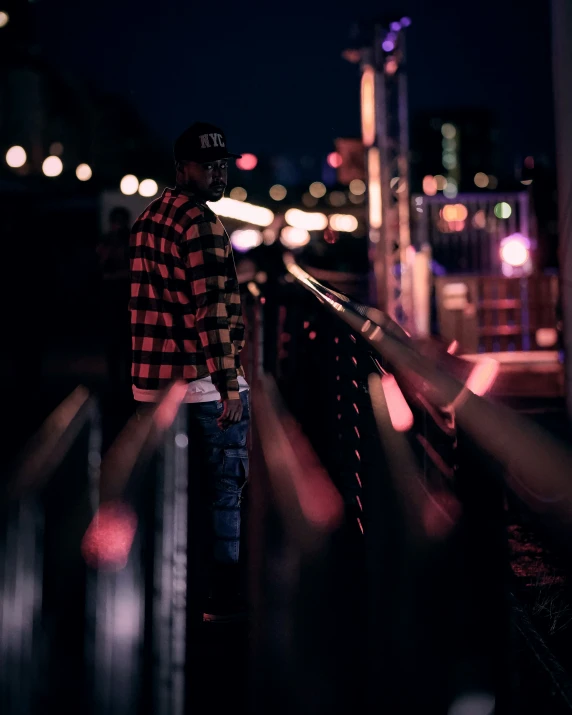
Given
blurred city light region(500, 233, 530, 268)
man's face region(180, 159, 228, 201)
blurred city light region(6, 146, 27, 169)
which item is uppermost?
blurred city light region(6, 146, 27, 169)

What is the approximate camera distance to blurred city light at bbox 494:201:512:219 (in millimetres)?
24469

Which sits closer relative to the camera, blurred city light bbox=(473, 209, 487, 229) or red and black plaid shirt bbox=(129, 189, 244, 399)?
red and black plaid shirt bbox=(129, 189, 244, 399)

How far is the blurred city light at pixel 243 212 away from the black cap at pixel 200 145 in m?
23.7

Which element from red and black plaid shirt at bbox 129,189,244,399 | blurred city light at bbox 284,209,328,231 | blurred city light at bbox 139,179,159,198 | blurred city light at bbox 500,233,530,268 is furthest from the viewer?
blurred city light at bbox 284,209,328,231

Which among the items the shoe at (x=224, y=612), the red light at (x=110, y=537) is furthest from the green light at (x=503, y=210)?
the shoe at (x=224, y=612)

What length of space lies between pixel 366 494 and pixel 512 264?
2062 cm

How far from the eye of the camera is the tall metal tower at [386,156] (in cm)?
1748

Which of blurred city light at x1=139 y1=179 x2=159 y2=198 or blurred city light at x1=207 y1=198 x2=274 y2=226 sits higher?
blurred city light at x1=207 y1=198 x2=274 y2=226

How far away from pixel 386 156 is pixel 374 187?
2.25 feet

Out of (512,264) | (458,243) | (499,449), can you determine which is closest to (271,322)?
(499,449)

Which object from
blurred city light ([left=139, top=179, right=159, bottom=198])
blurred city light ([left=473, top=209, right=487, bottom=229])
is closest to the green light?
blurred city light ([left=473, top=209, right=487, bottom=229])

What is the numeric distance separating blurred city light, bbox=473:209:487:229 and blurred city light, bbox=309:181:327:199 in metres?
73.0

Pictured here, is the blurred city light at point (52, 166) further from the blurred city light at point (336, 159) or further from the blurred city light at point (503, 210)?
the blurred city light at point (503, 210)

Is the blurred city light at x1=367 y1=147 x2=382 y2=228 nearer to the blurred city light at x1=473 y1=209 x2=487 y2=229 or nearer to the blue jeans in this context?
the blurred city light at x1=473 y1=209 x2=487 y2=229
